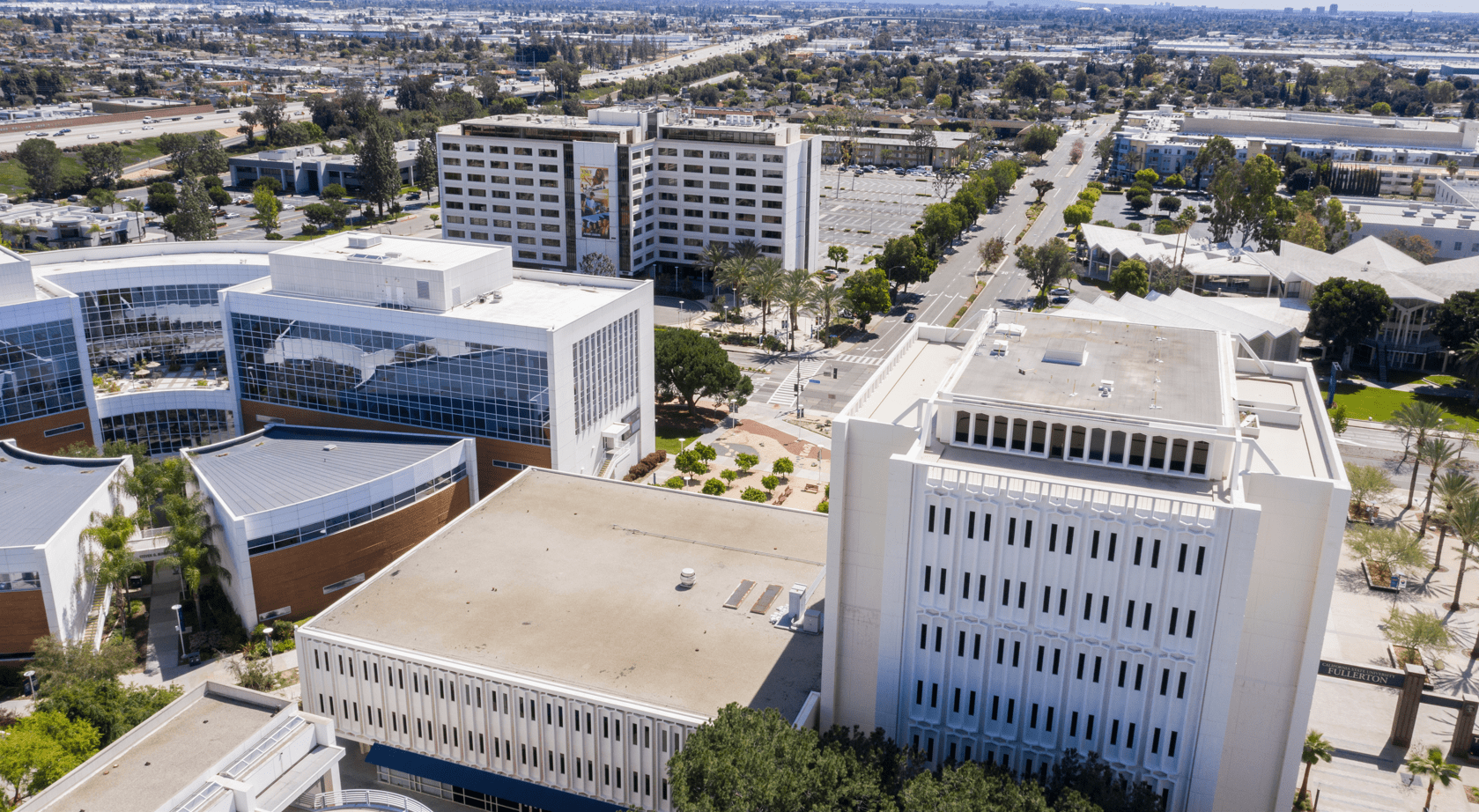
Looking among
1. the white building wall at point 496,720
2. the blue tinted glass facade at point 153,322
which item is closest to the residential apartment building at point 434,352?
the blue tinted glass facade at point 153,322

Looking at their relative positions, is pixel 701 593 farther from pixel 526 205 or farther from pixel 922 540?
pixel 526 205

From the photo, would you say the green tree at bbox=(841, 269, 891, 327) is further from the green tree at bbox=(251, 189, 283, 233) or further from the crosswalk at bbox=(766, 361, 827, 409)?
the green tree at bbox=(251, 189, 283, 233)

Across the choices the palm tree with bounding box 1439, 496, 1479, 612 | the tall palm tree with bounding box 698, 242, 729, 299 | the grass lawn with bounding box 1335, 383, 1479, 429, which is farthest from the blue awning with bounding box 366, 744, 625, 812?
the grass lawn with bounding box 1335, 383, 1479, 429

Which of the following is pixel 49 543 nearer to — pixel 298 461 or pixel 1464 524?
pixel 298 461

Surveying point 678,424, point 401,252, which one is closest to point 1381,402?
point 678,424

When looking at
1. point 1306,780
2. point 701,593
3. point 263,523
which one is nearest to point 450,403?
point 263,523

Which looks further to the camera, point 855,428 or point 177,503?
point 177,503
